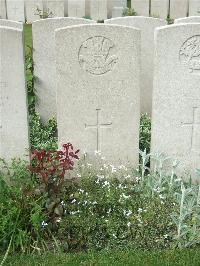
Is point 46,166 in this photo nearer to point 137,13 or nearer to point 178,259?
point 178,259

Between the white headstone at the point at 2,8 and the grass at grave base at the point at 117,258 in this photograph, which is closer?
the grass at grave base at the point at 117,258

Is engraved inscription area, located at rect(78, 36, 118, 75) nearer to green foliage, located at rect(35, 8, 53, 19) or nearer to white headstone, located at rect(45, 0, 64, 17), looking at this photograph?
green foliage, located at rect(35, 8, 53, 19)

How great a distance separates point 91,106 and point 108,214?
1.02 metres

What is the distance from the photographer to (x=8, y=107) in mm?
4660

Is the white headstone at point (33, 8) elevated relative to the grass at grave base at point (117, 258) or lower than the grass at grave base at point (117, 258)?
elevated

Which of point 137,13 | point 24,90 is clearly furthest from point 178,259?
point 137,13

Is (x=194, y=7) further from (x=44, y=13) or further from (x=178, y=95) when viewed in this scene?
(x=178, y=95)

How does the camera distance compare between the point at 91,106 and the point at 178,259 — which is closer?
the point at 178,259

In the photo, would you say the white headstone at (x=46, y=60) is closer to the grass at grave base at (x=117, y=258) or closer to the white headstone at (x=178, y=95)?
the white headstone at (x=178, y=95)

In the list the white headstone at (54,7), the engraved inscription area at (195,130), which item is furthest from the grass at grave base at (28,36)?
the engraved inscription area at (195,130)

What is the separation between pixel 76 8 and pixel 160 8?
1962mm

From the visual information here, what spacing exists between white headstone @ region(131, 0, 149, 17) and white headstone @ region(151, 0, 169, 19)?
5.7 inches

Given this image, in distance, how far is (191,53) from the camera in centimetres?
457

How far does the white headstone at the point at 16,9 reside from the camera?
464 inches
